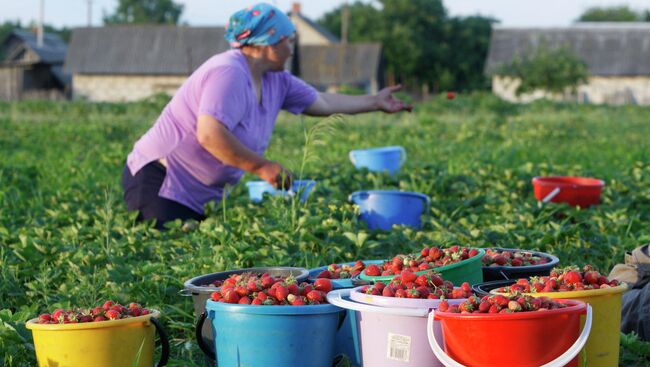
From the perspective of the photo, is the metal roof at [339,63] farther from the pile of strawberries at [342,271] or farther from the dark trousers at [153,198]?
the pile of strawberries at [342,271]

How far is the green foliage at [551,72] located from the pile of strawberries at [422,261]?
34.9 m

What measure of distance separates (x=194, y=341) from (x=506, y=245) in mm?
2013

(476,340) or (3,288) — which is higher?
(476,340)

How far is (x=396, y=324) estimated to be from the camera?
8.63ft

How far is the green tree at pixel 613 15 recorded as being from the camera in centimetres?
7675

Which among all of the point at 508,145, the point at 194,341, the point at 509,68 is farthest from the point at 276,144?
the point at 509,68

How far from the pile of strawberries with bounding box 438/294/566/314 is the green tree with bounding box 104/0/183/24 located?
240 feet

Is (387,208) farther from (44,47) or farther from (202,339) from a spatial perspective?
(44,47)

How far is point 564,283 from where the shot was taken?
2773 mm

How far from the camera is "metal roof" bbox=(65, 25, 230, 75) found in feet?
134

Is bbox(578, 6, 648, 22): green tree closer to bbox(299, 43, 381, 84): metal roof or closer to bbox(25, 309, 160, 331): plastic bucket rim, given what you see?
bbox(299, 43, 381, 84): metal roof

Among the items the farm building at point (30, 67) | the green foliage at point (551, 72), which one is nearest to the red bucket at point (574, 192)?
the green foliage at point (551, 72)

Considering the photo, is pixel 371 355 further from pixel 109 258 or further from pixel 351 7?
pixel 351 7

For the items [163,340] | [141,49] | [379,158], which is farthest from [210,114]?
[141,49]
